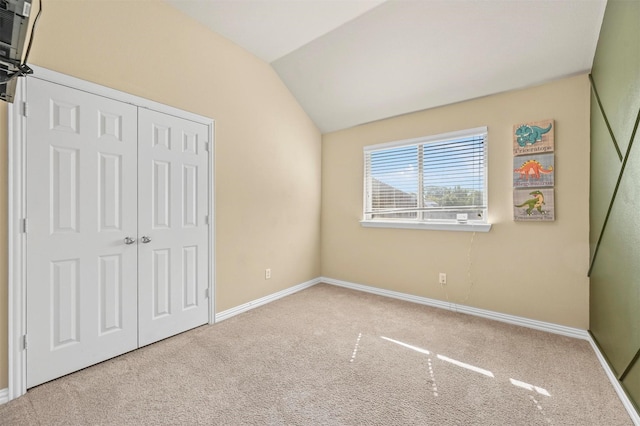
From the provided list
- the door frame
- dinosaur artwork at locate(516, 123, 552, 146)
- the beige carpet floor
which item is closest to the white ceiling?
dinosaur artwork at locate(516, 123, 552, 146)

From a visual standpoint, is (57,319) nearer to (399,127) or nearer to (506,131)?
(399,127)

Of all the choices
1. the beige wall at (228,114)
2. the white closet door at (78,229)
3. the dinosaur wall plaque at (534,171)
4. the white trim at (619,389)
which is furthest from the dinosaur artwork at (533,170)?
the white closet door at (78,229)

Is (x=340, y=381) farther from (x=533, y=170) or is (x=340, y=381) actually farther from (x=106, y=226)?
(x=533, y=170)

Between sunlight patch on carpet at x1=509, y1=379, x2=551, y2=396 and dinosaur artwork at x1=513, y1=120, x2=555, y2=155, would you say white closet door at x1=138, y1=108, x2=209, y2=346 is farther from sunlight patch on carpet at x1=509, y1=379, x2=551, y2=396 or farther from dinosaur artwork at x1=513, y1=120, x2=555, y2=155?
dinosaur artwork at x1=513, y1=120, x2=555, y2=155

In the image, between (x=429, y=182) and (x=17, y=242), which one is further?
(x=429, y=182)

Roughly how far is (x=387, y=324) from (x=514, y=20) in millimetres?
2977

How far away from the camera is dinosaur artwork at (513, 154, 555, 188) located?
270 centimetres

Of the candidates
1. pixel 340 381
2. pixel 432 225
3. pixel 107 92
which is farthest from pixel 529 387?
pixel 107 92

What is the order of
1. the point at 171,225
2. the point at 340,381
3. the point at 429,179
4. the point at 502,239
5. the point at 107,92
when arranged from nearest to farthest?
the point at 340,381
the point at 107,92
the point at 171,225
the point at 502,239
the point at 429,179

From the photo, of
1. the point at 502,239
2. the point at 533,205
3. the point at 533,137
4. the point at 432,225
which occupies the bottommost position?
the point at 502,239

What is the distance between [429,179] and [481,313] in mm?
1637

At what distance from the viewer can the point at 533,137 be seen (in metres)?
2.78

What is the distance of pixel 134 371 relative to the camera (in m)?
2.04

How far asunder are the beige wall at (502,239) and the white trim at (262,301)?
70 centimetres
